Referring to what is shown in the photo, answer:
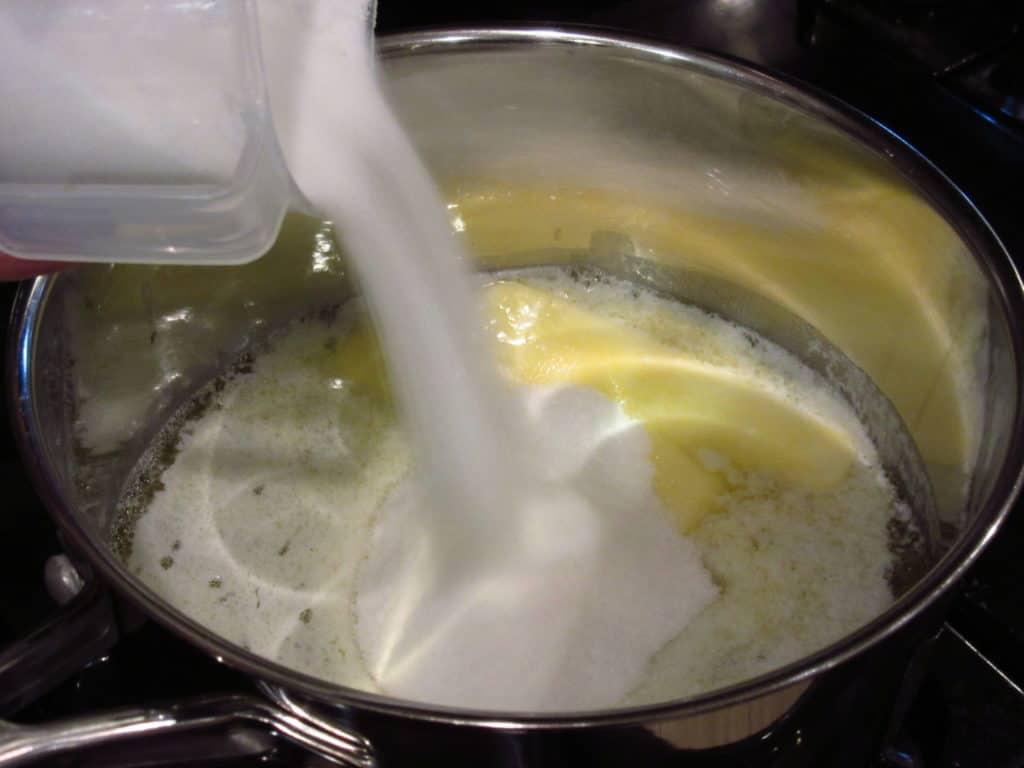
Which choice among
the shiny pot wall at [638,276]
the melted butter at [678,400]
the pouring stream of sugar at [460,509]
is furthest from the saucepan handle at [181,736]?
the melted butter at [678,400]

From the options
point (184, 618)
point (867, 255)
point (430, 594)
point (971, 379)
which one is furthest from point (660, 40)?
point (184, 618)

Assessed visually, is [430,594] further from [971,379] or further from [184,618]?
[971,379]

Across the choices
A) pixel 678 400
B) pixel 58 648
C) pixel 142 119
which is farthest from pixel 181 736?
pixel 678 400

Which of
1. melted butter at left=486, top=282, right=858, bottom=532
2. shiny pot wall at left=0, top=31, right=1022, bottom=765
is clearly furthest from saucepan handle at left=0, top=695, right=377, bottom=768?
melted butter at left=486, top=282, right=858, bottom=532

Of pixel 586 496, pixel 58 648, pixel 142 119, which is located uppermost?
pixel 142 119

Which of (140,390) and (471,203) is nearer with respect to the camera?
(140,390)

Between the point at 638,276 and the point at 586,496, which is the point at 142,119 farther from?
the point at 638,276
